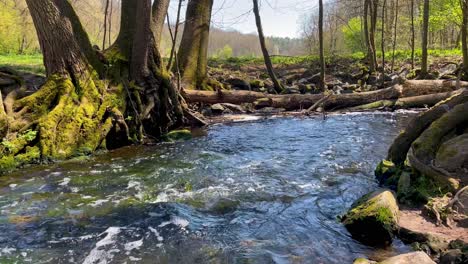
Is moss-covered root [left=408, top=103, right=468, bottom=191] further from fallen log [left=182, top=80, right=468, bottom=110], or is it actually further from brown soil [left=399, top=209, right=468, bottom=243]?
fallen log [left=182, top=80, right=468, bottom=110]

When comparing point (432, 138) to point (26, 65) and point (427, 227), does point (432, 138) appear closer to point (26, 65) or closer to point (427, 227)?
point (427, 227)

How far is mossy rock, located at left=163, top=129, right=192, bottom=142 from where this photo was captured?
12266 mm

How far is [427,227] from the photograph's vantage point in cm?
554

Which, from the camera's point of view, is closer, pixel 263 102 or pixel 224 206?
pixel 224 206

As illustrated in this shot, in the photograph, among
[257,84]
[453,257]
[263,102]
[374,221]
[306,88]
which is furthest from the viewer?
[257,84]

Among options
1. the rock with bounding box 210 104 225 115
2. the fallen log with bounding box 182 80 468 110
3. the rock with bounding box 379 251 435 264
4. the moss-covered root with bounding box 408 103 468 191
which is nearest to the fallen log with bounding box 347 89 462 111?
the fallen log with bounding box 182 80 468 110

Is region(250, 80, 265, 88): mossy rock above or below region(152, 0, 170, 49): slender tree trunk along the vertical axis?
below

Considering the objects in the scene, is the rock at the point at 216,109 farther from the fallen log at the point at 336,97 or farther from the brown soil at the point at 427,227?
the brown soil at the point at 427,227

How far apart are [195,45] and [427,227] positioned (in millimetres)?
14396

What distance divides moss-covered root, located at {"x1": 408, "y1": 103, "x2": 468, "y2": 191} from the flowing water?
917 millimetres

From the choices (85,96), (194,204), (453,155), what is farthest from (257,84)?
(453,155)

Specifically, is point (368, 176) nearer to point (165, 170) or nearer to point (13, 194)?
point (165, 170)

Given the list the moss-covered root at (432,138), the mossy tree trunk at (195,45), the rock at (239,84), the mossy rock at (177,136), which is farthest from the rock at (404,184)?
the rock at (239,84)

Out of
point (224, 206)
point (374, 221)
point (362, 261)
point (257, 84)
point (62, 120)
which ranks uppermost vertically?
point (257, 84)
